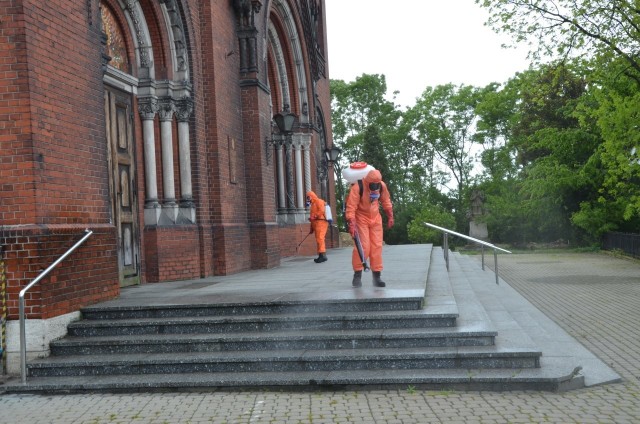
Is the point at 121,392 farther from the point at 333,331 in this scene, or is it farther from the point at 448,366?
the point at 448,366

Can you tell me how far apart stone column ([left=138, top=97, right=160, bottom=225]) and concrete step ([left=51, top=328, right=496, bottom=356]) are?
4.01 metres

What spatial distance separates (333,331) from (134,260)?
15.6 feet

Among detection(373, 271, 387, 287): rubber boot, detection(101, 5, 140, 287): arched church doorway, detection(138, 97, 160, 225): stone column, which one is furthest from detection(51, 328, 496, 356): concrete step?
detection(138, 97, 160, 225): stone column

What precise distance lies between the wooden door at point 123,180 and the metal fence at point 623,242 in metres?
18.4

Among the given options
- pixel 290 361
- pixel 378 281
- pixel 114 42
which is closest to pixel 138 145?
pixel 114 42

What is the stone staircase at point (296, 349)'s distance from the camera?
19.9 ft

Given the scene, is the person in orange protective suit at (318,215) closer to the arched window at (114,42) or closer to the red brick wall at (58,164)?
the red brick wall at (58,164)

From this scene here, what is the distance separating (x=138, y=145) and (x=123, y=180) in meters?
0.78

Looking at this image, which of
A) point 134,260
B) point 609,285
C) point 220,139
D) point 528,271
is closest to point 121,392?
point 134,260

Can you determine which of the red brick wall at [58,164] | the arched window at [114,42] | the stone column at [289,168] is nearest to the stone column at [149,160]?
the red brick wall at [58,164]

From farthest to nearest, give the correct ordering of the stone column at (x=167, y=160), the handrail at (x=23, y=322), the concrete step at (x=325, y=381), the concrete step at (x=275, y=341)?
the stone column at (x=167, y=160)
the concrete step at (x=275, y=341)
the handrail at (x=23, y=322)
the concrete step at (x=325, y=381)

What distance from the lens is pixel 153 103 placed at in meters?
11.1

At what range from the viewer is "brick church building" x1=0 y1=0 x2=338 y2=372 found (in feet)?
22.5

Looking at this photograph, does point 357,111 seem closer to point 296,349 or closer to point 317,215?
point 317,215
